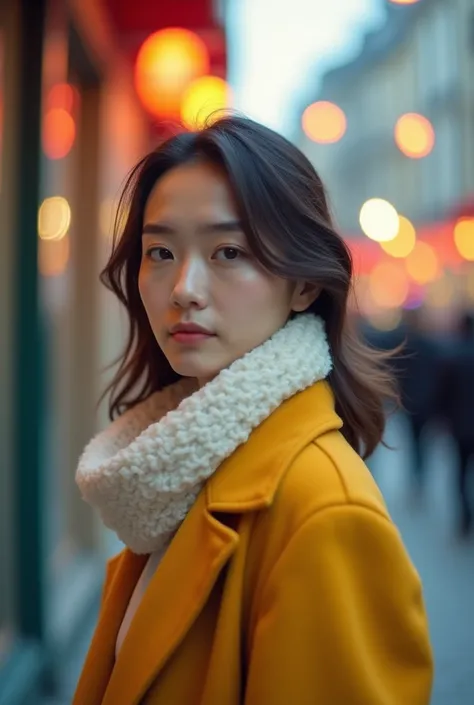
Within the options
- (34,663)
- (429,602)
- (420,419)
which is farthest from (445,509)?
(34,663)

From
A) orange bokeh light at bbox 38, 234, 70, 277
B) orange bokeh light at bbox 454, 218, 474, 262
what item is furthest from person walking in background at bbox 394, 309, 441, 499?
orange bokeh light at bbox 454, 218, 474, 262

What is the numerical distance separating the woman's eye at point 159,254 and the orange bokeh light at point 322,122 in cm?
715

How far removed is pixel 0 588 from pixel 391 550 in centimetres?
221

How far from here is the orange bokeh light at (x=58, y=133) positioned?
119 inches

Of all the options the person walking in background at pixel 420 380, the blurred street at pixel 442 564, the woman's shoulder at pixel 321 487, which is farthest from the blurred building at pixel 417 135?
the woman's shoulder at pixel 321 487

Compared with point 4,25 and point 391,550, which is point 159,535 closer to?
point 391,550

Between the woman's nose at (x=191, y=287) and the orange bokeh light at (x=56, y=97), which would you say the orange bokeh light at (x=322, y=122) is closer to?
→ the orange bokeh light at (x=56, y=97)

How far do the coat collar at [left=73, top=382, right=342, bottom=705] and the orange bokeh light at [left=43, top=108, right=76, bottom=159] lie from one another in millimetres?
2129

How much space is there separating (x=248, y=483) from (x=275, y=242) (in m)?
0.38

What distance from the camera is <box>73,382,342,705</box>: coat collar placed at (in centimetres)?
105

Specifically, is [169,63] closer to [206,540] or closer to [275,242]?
[275,242]

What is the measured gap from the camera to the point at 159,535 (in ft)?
3.87

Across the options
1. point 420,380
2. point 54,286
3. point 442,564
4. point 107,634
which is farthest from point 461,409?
point 107,634

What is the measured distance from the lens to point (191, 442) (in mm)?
1119
